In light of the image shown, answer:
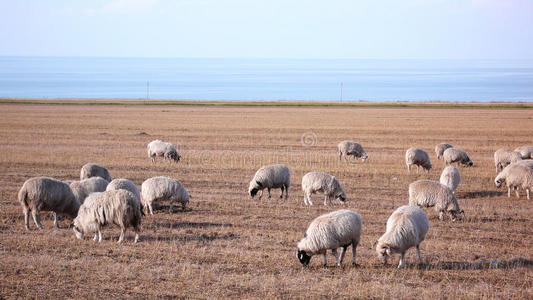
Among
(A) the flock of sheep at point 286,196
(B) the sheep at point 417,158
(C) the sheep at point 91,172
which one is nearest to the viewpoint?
(A) the flock of sheep at point 286,196

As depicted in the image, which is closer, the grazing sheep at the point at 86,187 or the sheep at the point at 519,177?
the grazing sheep at the point at 86,187

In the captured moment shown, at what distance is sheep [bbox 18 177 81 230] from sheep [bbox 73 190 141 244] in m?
1.10

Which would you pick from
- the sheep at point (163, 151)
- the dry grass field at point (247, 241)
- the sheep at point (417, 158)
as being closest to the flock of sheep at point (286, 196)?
the dry grass field at point (247, 241)

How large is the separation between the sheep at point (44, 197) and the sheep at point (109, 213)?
1098mm

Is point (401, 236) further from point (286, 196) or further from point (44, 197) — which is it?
point (44, 197)

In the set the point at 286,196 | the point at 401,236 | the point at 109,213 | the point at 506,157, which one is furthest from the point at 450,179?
the point at 109,213

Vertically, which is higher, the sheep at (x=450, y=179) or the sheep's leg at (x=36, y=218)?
the sheep at (x=450, y=179)

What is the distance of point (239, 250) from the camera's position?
38.6 ft

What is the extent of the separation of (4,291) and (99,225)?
3250 millimetres

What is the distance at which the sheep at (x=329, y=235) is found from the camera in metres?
10.5

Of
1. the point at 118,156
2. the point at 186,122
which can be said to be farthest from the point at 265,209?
the point at 186,122

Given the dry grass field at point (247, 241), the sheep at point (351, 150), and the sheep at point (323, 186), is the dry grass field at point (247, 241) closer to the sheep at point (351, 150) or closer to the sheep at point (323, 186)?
the sheep at point (323, 186)

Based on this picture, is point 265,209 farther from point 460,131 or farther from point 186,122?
point 186,122

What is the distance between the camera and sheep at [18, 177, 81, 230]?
43.0 feet
